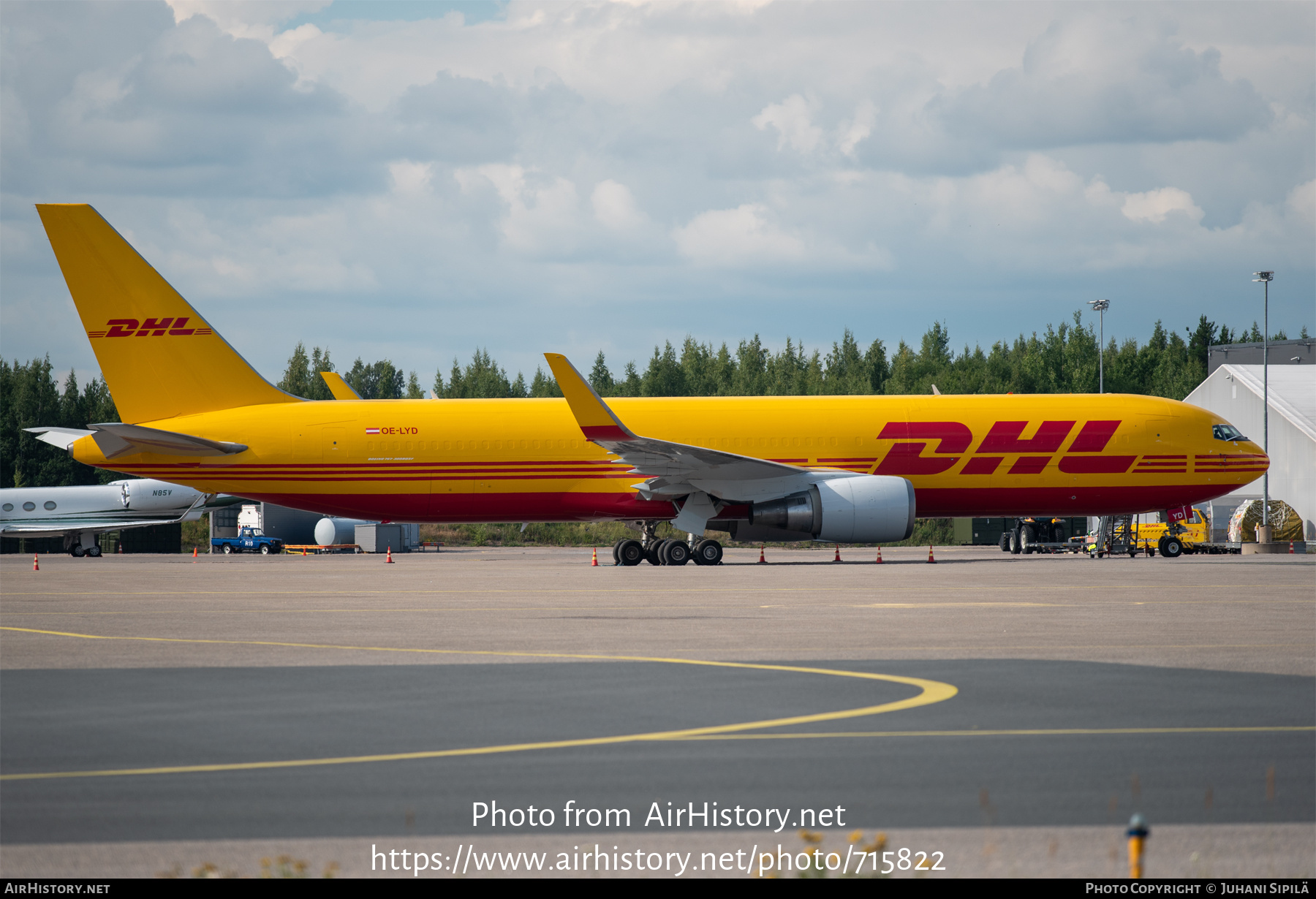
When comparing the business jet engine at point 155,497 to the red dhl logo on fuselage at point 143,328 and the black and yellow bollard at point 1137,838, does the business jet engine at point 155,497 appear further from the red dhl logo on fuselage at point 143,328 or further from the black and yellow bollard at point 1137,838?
the black and yellow bollard at point 1137,838

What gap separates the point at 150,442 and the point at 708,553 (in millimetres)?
15653

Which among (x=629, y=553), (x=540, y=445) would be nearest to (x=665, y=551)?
(x=629, y=553)

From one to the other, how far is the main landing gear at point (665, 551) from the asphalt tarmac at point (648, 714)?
14667 millimetres

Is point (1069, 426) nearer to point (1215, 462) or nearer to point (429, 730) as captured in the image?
point (1215, 462)

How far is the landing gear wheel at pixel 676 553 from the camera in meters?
36.6

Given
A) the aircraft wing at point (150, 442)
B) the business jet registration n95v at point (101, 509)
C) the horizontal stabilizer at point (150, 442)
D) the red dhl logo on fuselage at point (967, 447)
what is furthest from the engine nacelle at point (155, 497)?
the red dhl logo on fuselage at point (967, 447)

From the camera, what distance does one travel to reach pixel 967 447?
36.4 m

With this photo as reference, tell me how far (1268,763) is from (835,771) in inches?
110

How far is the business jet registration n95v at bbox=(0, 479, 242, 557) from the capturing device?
6706 cm

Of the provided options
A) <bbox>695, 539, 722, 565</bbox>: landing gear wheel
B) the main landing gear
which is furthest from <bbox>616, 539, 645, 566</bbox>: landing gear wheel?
<bbox>695, 539, 722, 565</bbox>: landing gear wheel

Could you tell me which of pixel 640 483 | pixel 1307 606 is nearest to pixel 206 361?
pixel 640 483

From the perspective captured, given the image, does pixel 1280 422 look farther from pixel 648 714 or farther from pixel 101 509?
pixel 101 509

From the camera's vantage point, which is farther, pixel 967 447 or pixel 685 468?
pixel 967 447

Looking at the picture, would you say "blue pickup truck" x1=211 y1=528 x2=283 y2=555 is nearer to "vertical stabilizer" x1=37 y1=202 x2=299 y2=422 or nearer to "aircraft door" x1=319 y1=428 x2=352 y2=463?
"vertical stabilizer" x1=37 y1=202 x2=299 y2=422
